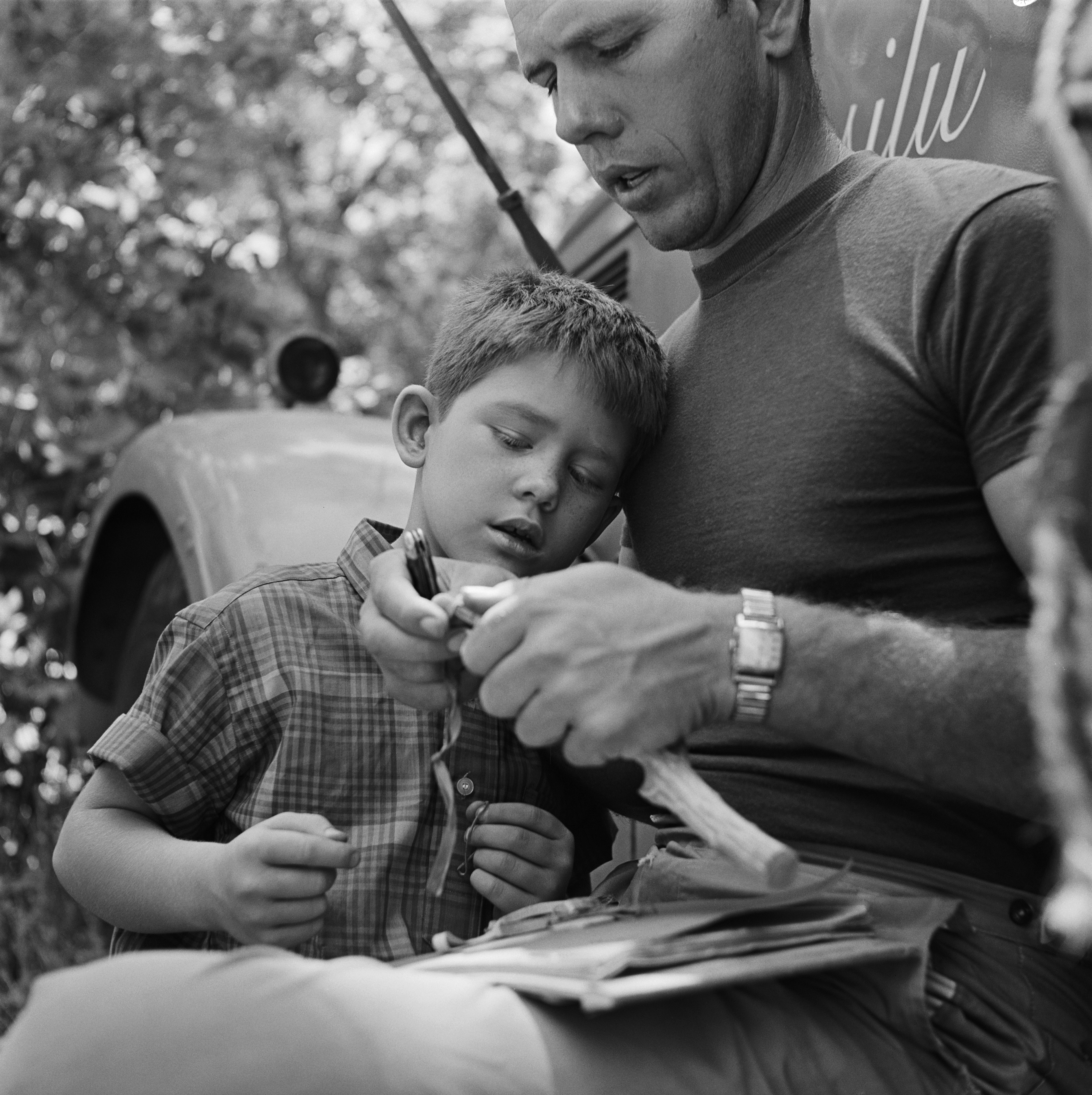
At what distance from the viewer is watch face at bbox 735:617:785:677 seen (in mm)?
1229

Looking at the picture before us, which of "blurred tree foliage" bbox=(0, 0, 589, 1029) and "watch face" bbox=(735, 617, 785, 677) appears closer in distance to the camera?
"watch face" bbox=(735, 617, 785, 677)

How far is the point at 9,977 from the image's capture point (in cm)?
330

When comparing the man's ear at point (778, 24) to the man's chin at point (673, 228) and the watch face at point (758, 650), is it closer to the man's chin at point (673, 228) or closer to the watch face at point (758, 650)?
the man's chin at point (673, 228)

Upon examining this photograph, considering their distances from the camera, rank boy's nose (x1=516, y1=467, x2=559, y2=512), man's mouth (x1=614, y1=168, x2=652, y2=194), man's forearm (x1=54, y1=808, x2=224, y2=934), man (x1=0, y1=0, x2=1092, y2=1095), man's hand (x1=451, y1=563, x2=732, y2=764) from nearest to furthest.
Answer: man (x1=0, y1=0, x2=1092, y2=1095) → man's hand (x1=451, y1=563, x2=732, y2=764) → man's forearm (x1=54, y1=808, x2=224, y2=934) → boy's nose (x1=516, y1=467, x2=559, y2=512) → man's mouth (x1=614, y1=168, x2=652, y2=194)

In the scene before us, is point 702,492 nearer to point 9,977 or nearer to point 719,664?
point 719,664

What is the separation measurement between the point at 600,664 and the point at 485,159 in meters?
1.47

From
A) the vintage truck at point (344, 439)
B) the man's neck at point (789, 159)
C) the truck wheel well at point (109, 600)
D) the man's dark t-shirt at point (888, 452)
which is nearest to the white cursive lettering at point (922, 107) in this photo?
the vintage truck at point (344, 439)

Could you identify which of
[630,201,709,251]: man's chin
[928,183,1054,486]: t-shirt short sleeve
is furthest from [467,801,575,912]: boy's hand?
[630,201,709,251]: man's chin

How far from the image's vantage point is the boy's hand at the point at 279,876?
1.35 metres

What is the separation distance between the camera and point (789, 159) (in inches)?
68.4

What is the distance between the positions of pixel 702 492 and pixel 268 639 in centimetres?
48

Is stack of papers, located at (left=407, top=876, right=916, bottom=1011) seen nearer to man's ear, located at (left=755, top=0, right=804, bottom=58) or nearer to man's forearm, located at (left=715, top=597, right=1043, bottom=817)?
man's forearm, located at (left=715, top=597, right=1043, bottom=817)

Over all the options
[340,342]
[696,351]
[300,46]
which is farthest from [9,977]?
[340,342]

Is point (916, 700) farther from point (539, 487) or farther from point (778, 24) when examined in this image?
point (778, 24)
